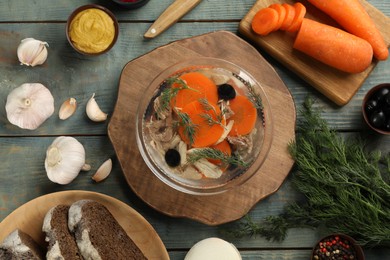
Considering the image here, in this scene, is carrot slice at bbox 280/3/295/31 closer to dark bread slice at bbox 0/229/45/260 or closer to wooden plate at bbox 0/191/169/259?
wooden plate at bbox 0/191/169/259

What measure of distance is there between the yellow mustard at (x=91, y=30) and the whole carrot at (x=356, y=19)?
0.78m

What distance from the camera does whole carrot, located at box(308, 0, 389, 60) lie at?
6.82ft

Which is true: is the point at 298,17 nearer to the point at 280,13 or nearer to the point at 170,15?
the point at 280,13

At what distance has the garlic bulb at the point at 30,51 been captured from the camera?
2.09m

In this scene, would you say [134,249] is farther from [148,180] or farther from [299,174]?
[299,174]

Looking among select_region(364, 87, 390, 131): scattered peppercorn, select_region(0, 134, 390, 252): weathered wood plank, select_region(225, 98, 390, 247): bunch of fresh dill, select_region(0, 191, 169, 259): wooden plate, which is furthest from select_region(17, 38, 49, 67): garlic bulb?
select_region(364, 87, 390, 131): scattered peppercorn

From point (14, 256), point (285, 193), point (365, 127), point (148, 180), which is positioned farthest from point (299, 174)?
point (14, 256)

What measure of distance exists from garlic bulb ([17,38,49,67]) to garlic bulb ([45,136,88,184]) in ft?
1.03

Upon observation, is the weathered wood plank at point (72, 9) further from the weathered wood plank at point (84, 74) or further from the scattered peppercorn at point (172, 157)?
the scattered peppercorn at point (172, 157)

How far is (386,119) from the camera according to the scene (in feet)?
6.77

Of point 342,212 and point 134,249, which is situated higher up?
point 342,212

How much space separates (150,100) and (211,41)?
0.34m

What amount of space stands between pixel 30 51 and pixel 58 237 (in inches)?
27.7

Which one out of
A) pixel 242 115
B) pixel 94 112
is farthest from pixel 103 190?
pixel 242 115
